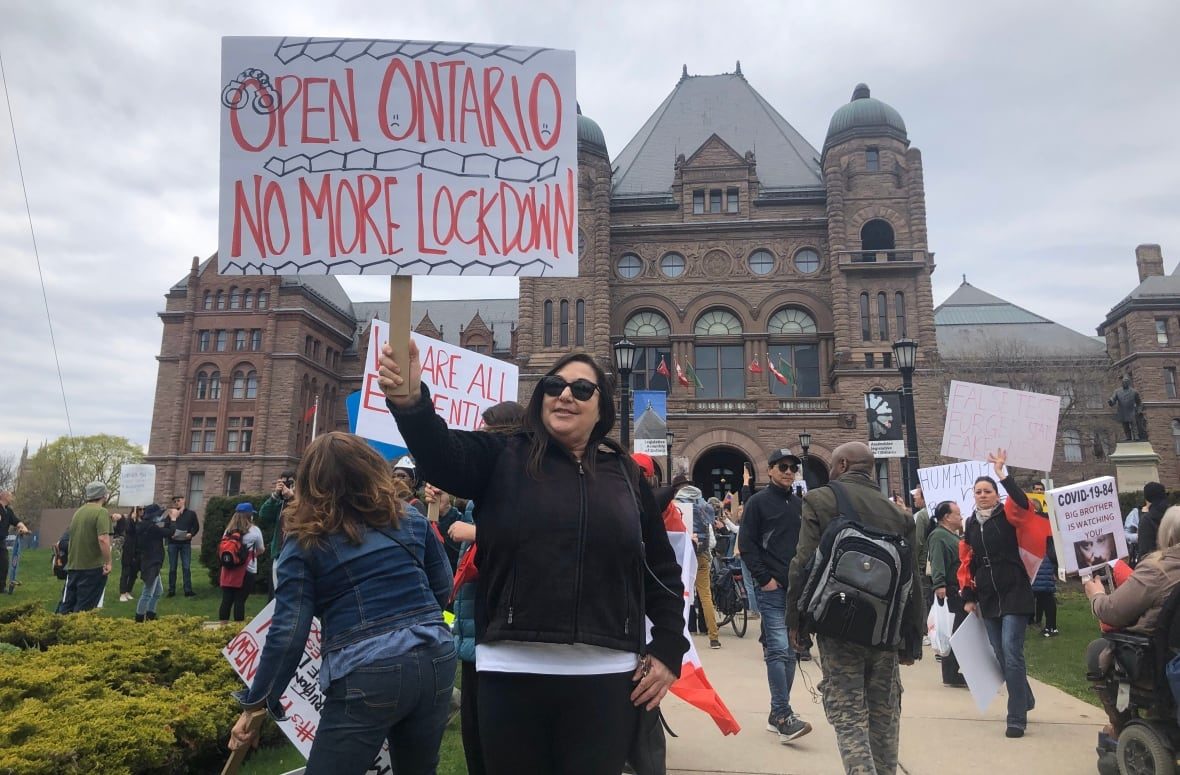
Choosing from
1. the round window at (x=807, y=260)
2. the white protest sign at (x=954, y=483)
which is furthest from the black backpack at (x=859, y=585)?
the round window at (x=807, y=260)

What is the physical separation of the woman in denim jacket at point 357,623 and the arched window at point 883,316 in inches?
1438

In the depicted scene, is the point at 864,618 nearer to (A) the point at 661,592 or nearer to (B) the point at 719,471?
(A) the point at 661,592

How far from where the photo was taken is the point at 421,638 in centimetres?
286

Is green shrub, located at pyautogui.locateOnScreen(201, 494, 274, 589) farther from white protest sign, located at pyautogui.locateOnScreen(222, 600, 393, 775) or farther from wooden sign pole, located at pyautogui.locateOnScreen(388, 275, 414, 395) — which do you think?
wooden sign pole, located at pyautogui.locateOnScreen(388, 275, 414, 395)

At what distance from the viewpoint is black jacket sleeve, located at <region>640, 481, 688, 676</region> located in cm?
243

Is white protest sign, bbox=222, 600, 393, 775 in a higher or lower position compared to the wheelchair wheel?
higher

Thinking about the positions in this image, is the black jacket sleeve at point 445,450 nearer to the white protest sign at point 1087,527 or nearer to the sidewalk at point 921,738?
the sidewalk at point 921,738

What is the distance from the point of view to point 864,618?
12.8ft

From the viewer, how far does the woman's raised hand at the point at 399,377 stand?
7.04 feet

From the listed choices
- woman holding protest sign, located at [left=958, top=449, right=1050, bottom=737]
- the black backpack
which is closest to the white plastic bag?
woman holding protest sign, located at [left=958, top=449, right=1050, bottom=737]

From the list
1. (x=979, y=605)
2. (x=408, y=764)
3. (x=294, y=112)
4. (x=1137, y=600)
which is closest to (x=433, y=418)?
(x=408, y=764)

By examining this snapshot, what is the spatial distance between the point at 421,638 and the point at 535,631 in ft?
2.85

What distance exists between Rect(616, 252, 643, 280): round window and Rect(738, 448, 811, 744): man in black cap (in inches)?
1319

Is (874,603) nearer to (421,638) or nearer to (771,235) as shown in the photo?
(421,638)
